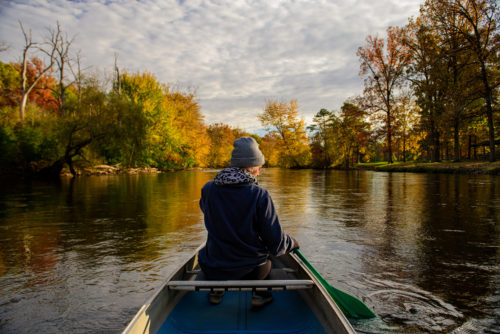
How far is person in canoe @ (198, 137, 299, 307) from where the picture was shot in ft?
7.45

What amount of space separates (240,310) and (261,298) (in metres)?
0.18

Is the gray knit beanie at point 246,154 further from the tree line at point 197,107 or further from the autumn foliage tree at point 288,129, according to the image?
the autumn foliage tree at point 288,129

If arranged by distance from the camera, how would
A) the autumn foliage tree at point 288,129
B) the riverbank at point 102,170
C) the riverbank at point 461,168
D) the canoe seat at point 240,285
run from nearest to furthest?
the canoe seat at point 240,285 → the riverbank at point 461,168 → the riverbank at point 102,170 → the autumn foliage tree at point 288,129

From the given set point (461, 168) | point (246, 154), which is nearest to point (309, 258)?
point (246, 154)

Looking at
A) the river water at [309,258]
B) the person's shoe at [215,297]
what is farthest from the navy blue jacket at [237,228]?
the river water at [309,258]

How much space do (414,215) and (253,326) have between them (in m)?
7.31

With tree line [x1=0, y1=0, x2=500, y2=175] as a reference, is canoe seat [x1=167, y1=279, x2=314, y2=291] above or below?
below

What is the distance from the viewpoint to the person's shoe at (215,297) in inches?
90.5

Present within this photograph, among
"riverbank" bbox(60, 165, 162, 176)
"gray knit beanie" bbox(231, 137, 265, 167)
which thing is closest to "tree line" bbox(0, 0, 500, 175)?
"riverbank" bbox(60, 165, 162, 176)

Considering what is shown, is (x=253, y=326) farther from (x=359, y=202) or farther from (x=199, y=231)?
(x=359, y=202)

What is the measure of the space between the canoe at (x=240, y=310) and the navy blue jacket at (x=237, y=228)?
19 centimetres

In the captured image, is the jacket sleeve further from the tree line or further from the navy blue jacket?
the tree line

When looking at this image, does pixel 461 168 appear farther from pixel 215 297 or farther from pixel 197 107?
pixel 197 107

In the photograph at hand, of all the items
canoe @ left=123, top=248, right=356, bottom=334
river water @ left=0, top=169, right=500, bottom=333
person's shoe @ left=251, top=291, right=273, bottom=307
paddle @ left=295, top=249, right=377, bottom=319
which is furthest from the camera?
river water @ left=0, top=169, right=500, bottom=333
